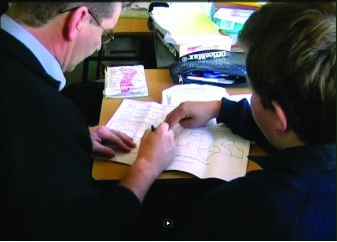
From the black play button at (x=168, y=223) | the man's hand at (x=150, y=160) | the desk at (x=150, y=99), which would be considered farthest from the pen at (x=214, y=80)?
the black play button at (x=168, y=223)

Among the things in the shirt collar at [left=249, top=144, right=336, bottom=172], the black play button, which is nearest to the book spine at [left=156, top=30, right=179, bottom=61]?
the black play button

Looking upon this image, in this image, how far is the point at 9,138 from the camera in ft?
2.40

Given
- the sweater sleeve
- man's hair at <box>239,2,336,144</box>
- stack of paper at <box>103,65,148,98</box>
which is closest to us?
man's hair at <box>239,2,336,144</box>

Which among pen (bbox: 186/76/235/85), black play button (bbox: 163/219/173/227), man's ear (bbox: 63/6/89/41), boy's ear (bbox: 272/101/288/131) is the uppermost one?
man's ear (bbox: 63/6/89/41)

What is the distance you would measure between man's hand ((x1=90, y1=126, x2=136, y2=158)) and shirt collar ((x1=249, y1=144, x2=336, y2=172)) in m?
0.47

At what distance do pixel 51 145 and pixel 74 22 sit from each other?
302 millimetres

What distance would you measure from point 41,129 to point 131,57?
4.66 feet

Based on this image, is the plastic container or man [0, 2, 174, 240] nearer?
man [0, 2, 174, 240]

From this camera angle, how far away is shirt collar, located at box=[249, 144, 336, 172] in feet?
2.35

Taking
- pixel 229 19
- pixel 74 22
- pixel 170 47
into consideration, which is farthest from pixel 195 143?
pixel 229 19

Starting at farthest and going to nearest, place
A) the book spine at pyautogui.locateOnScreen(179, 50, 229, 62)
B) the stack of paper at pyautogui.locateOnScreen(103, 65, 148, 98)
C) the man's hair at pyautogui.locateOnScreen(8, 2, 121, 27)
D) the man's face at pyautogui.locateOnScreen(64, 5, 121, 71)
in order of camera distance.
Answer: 1. the book spine at pyautogui.locateOnScreen(179, 50, 229, 62)
2. the stack of paper at pyautogui.locateOnScreen(103, 65, 148, 98)
3. the man's face at pyautogui.locateOnScreen(64, 5, 121, 71)
4. the man's hair at pyautogui.locateOnScreen(8, 2, 121, 27)

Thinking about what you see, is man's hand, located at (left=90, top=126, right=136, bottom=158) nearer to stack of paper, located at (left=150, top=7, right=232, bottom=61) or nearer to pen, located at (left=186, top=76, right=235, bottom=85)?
pen, located at (left=186, top=76, right=235, bottom=85)

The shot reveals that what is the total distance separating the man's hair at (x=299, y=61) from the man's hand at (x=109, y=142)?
1.47 feet

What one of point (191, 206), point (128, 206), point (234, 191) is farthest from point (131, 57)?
point (234, 191)
